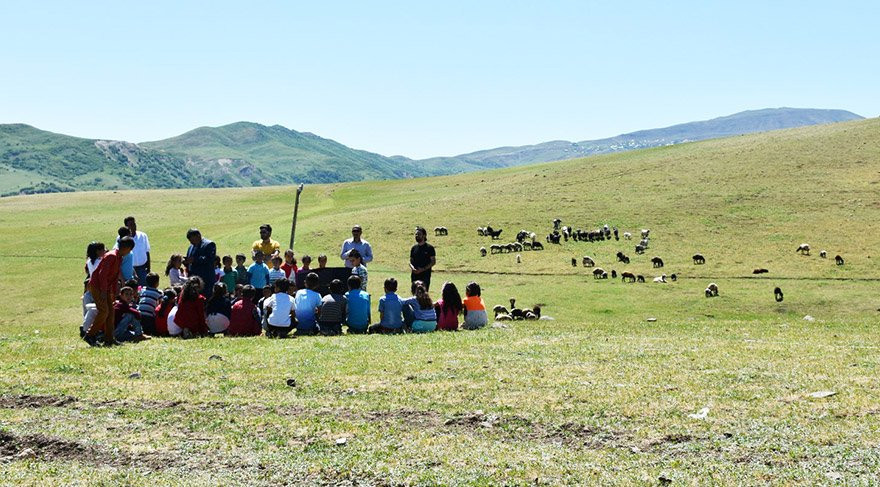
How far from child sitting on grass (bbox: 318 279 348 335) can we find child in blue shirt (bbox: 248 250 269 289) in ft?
11.9

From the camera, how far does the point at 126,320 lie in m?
18.1

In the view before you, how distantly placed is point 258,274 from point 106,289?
6.51 m

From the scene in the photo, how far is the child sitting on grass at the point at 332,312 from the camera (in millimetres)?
20141

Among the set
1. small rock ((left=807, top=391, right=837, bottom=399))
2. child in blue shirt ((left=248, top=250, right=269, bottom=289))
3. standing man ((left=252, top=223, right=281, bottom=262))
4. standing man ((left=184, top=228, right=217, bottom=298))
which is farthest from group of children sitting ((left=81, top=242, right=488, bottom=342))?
small rock ((left=807, top=391, right=837, bottom=399))

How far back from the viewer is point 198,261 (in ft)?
70.5

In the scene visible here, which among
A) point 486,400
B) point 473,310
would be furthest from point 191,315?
Answer: point 486,400

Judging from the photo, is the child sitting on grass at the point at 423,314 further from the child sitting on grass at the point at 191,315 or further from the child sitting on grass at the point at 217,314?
the child sitting on grass at the point at 191,315

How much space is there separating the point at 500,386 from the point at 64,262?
4333 cm

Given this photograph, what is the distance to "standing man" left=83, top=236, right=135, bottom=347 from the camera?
55.5 feet

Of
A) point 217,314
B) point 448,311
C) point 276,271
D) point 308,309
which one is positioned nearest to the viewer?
point 217,314

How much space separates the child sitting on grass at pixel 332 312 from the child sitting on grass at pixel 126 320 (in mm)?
4238

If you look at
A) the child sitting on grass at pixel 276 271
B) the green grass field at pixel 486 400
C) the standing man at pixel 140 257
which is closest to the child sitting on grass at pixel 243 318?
the green grass field at pixel 486 400

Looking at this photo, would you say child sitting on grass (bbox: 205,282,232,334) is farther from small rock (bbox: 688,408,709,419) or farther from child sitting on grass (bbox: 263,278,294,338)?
small rock (bbox: 688,408,709,419)

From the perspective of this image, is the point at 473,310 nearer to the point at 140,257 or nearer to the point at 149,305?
the point at 149,305
